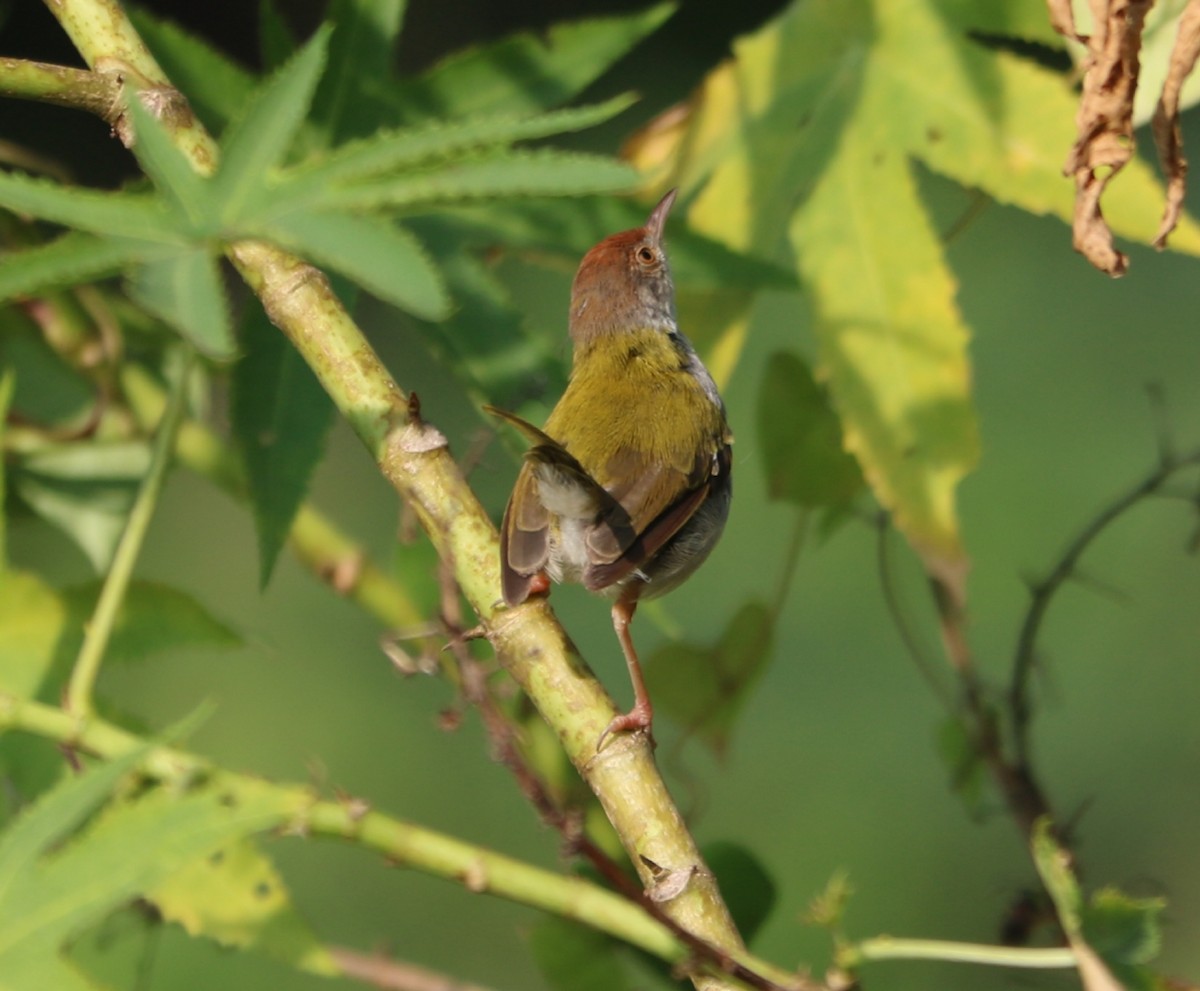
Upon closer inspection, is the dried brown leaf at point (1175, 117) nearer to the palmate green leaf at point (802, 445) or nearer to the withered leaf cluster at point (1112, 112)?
the withered leaf cluster at point (1112, 112)

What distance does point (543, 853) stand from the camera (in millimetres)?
4547

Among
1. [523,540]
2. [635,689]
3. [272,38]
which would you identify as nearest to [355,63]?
[272,38]

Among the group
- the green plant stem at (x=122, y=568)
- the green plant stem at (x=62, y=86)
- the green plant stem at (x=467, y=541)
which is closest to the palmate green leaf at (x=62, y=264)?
the green plant stem at (x=467, y=541)

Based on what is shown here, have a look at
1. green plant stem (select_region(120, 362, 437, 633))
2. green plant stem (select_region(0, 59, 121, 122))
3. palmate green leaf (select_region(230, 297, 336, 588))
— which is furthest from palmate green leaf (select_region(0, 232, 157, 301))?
green plant stem (select_region(120, 362, 437, 633))

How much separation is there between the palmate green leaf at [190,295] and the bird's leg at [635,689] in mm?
475

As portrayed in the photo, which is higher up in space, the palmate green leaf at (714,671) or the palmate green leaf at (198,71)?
the palmate green leaf at (198,71)

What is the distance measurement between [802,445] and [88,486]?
107cm

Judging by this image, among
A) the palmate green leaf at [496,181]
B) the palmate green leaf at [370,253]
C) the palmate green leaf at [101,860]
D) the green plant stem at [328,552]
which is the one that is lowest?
the palmate green leaf at [101,860]

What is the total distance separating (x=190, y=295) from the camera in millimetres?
1037

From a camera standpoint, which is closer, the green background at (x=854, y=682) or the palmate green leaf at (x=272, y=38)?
the palmate green leaf at (x=272, y=38)

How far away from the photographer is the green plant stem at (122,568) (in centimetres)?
158

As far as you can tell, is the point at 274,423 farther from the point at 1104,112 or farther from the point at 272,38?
the point at 1104,112

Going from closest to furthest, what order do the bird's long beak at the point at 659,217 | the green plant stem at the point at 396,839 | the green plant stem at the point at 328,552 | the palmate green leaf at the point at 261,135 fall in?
the palmate green leaf at the point at 261,135
the green plant stem at the point at 396,839
the bird's long beak at the point at 659,217
the green plant stem at the point at 328,552

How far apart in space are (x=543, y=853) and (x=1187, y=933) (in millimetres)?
1947
